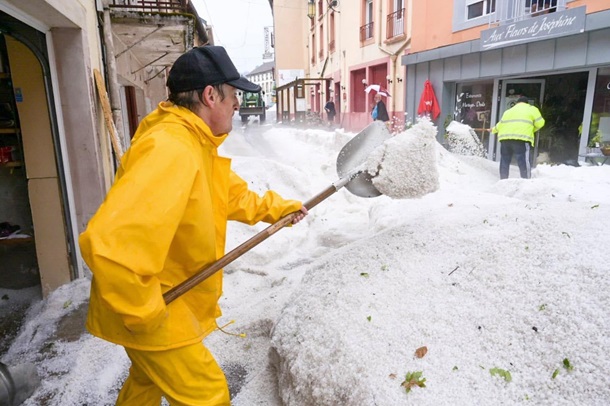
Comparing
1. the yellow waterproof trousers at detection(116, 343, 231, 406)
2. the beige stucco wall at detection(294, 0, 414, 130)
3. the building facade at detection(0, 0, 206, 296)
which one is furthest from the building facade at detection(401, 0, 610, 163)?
A: the yellow waterproof trousers at detection(116, 343, 231, 406)

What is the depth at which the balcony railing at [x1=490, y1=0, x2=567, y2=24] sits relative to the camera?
858cm

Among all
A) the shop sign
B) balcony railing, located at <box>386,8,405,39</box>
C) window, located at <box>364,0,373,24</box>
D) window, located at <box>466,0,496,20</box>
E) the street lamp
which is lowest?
the shop sign

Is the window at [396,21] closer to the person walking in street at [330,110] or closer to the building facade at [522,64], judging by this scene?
the building facade at [522,64]

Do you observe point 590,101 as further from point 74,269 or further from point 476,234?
point 74,269

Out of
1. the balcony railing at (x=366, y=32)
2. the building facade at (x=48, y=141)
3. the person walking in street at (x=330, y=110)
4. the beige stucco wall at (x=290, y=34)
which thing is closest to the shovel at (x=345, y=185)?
the building facade at (x=48, y=141)

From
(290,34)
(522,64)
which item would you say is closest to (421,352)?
(522,64)

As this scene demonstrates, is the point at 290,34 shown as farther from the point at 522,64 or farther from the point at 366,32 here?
the point at 522,64

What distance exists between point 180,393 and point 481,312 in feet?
4.19

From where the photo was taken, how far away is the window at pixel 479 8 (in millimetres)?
9855

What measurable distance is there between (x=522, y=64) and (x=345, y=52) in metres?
11.3

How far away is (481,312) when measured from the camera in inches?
73.9

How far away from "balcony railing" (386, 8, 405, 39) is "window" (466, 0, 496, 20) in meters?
3.30

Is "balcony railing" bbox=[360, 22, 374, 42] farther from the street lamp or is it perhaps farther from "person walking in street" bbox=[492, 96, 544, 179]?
"person walking in street" bbox=[492, 96, 544, 179]

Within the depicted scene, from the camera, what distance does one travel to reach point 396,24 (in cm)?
1413
